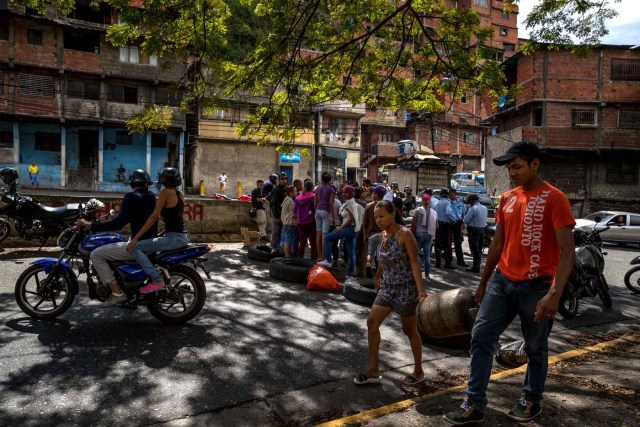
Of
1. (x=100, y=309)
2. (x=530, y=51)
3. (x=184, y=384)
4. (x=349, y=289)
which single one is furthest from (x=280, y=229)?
(x=184, y=384)

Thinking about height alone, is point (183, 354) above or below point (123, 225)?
below

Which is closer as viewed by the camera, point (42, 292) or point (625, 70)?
point (42, 292)

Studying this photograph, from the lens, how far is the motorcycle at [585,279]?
6.86m

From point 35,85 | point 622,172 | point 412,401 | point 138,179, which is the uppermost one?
point 35,85

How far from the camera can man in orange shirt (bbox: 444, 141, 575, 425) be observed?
9.95 feet

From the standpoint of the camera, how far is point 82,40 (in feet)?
105

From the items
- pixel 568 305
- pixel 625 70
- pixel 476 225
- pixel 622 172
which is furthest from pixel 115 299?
pixel 625 70

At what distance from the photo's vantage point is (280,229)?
1112cm

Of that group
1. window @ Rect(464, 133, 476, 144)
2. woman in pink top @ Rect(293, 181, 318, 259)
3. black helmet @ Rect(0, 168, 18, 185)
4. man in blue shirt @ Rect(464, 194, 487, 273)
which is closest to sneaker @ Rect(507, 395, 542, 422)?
woman in pink top @ Rect(293, 181, 318, 259)

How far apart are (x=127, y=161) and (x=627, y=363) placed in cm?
3344

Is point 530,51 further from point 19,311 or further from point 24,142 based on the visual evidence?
point 24,142

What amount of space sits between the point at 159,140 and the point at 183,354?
1268 inches

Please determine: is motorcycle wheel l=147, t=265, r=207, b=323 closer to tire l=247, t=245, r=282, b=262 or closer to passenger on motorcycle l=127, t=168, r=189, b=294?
passenger on motorcycle l=127, t=168, r=189, b=294

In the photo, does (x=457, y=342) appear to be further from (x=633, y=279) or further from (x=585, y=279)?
(x=633, y=279)
